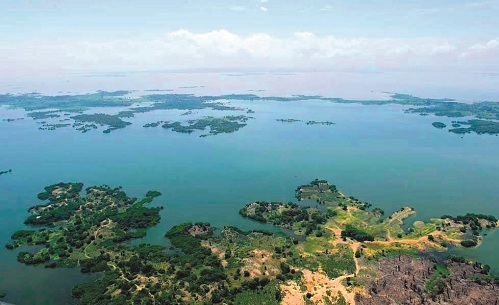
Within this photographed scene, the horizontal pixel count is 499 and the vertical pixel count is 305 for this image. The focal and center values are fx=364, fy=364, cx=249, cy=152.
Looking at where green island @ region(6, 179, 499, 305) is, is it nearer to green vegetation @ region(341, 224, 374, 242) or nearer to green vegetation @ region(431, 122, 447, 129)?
green vegetation @ region(341, 224, 374, 242)

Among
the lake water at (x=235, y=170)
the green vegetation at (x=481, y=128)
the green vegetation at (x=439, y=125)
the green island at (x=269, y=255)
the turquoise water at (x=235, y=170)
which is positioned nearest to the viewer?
the green island at (x=269, y=255)

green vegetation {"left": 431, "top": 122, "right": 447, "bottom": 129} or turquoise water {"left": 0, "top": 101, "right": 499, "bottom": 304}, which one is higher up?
green vegetation {"left": 431, "top": 122, "right": 447, "bottom": 129}

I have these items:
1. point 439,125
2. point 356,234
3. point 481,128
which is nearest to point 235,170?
point 356,234

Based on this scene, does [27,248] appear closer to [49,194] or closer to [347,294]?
[49,194]

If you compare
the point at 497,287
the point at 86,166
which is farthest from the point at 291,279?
the point at 86,166

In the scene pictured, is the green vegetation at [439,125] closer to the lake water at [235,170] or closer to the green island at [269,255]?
the lake water at [235,170]

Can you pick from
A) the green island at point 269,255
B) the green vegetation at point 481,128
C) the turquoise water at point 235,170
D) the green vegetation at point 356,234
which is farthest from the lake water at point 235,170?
the green vegetation at point 356,234

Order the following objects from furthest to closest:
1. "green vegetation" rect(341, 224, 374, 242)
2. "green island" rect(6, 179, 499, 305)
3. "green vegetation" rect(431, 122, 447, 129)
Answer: "green vegetation" rect(431, 122, 447, 129) < "green vegetation" rect(341, 224, 374, 242) < "green island" rect(6, 179, 499, 305)

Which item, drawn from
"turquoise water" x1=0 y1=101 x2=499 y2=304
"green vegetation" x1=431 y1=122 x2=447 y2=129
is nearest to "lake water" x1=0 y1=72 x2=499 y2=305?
"turquoise water" x1=0 y1=101 x2=499 y2=304
